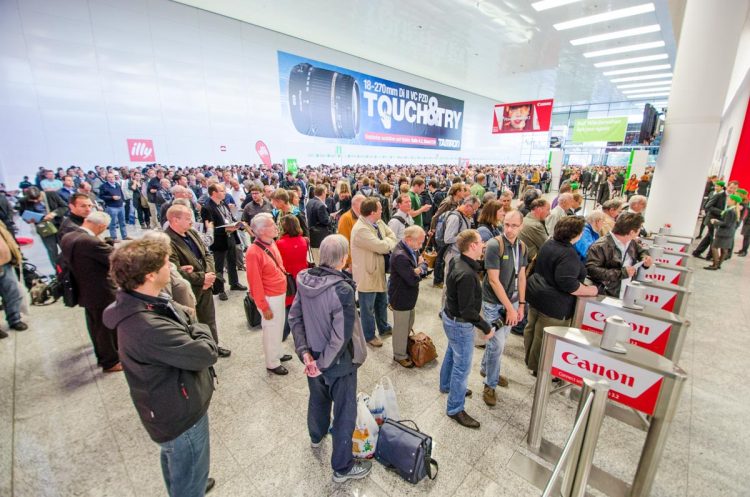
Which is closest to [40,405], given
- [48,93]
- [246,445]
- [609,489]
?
[246,445]

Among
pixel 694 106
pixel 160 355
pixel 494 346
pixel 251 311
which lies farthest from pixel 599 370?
pixel 694 106

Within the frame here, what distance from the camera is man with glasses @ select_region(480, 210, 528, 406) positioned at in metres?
2.70

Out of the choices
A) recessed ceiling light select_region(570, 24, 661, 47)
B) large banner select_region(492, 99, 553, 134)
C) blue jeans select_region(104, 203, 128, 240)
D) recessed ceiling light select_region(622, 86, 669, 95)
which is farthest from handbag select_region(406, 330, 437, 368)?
recessed ceiling light select_region(622, 86, 669, 95)

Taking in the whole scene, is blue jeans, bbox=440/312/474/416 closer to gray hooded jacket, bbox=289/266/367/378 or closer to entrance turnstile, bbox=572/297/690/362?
gray hooded jacket, bbox=289/266/367/378

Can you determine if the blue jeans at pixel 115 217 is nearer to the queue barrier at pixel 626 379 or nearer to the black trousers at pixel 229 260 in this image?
the black trousers at pixel 229 260

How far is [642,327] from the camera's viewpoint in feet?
7.43

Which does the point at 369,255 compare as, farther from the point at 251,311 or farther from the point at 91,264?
the point at 91,264

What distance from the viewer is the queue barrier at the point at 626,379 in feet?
5.08

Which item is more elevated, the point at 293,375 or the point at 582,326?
the point at 582,326

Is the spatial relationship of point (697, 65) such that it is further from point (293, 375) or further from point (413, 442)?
point (293, 375)

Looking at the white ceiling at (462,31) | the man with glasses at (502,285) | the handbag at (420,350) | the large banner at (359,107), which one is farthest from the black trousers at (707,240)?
the large banner at (359,107)

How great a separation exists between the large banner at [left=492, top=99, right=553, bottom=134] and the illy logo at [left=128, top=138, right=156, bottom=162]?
14283 mm

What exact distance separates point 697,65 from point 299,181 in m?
9.66

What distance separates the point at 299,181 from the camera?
1080 centimetres
